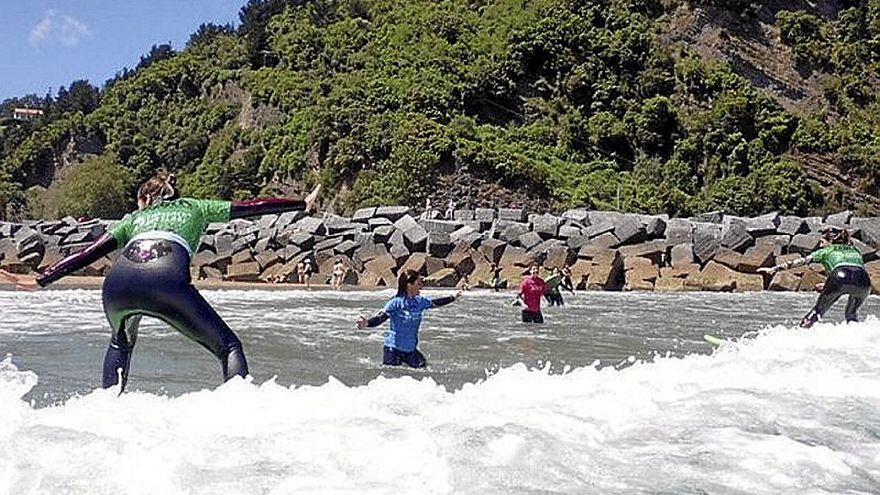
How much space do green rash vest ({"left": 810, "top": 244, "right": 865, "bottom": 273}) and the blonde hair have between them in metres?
9.12

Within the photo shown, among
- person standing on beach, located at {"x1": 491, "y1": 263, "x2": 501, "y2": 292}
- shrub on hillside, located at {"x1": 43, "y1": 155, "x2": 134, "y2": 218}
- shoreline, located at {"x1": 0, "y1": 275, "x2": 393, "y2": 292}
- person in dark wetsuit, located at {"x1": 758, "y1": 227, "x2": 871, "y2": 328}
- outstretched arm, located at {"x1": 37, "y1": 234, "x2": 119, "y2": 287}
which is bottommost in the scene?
shoreline, located at {"x1": 0, "y1": 275, "x2": 393, "y2": 292}

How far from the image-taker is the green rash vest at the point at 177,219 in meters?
5.43

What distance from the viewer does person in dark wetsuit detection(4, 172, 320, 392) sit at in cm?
521

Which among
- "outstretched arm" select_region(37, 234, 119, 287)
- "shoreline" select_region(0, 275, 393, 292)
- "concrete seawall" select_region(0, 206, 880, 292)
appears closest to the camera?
"outstretched arm" select_region(37, 234, 119, 287)

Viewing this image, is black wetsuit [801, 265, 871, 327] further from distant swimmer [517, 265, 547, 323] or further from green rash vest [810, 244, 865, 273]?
distant swimmer [517, 265, 547, 323]

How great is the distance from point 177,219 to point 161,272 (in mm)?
398

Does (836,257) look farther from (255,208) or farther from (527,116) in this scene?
(527,116)

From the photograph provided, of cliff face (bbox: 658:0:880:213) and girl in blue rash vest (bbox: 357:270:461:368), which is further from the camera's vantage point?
cliff face (bbox: 658:0:880:213)

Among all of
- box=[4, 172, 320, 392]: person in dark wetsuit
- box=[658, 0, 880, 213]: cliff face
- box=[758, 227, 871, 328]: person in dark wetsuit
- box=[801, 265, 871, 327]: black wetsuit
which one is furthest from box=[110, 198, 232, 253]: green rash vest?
box=[658, 0, 880, 213]: cliff face

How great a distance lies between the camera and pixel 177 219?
545cm

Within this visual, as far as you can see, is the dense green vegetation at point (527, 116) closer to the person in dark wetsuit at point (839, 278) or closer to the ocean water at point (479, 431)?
the person in dark wetsuit at point (839, 278)

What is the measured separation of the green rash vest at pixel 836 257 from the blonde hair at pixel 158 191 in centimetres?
912

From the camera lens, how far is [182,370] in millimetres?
8867

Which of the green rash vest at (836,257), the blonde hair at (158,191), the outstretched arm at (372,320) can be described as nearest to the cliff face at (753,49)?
the green rash vest at (836,257)
